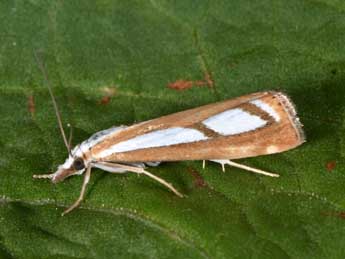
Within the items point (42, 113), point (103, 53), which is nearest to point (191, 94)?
point (103, 53)

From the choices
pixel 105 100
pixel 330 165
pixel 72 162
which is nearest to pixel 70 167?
pixel 72 162

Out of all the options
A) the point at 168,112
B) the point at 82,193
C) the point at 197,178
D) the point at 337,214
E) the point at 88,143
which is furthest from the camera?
the point at 168,112

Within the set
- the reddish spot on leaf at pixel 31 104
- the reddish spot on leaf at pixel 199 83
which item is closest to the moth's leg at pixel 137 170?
the reddish spot on leaf at pixel 31 104

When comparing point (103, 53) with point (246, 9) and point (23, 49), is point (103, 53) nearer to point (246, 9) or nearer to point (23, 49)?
point (23, 49)

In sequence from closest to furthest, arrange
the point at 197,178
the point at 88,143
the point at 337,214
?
the point at 337,214 < the point at 197,178 < the point at 88,143

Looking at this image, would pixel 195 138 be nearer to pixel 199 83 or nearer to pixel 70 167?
pixel 199 83

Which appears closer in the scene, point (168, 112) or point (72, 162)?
point (72, 162)
